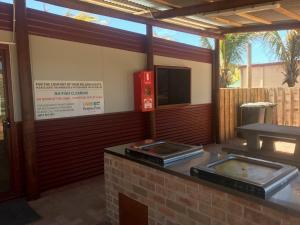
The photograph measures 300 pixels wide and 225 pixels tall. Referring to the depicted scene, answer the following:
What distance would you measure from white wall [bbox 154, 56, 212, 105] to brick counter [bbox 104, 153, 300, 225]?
4002mm

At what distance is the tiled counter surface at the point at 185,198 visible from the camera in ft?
5.10

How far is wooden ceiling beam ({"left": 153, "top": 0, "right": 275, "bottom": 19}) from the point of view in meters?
4.25

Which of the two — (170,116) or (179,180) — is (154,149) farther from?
(170,116)

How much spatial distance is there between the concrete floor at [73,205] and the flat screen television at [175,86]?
2681 millimetres

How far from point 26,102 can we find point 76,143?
112 centimetres

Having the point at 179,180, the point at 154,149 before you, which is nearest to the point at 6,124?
the point at 154,149

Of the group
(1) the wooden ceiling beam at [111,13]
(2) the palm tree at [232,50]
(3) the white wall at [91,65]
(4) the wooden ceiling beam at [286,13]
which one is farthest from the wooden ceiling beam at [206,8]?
(2) the palm tree at [232,50]

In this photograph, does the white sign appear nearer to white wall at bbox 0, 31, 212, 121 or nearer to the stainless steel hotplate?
white wall at bbox 0, 31, 212, 121

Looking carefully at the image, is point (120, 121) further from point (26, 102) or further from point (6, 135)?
point (6, 135)

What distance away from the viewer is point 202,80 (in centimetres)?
702

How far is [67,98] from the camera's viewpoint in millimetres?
4254

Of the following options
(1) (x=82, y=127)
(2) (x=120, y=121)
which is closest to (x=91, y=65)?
(1) (x=82, y=127)

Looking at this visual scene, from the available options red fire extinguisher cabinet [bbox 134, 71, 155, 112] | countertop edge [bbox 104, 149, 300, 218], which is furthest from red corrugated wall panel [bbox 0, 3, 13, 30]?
countertop edge [bbox 104, 149, 300, 218]

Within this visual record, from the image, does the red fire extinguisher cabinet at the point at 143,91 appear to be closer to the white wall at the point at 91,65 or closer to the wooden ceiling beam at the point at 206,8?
the white wall at the point at 91,65
